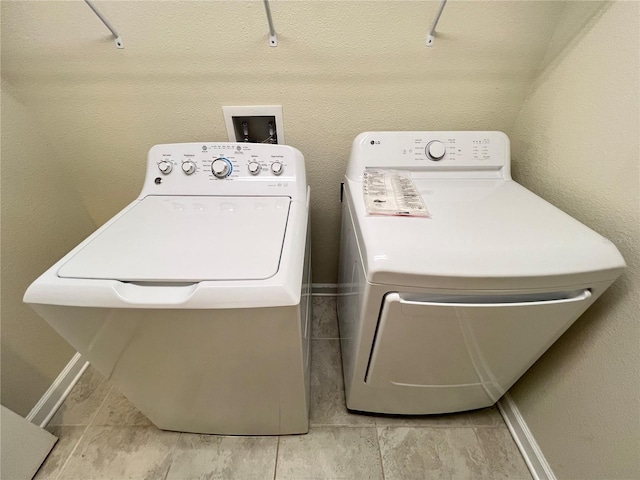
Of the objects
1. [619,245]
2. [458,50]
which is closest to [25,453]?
[619,245]

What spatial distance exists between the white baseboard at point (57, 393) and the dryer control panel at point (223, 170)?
94cm

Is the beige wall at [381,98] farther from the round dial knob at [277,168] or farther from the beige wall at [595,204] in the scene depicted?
the round dial knob at [277,168]

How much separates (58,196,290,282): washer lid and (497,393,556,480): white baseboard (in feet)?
3.83

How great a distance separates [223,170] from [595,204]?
114 cm

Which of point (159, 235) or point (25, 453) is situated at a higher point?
point (159, 235)

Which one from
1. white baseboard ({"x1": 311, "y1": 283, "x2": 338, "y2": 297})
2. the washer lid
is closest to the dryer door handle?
the washer lid

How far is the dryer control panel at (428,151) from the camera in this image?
0.96 m

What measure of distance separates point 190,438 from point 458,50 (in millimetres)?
1759

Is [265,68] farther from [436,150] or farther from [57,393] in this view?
[57,393]

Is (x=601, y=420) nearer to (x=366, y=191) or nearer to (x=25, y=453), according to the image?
(x=366, y=191)

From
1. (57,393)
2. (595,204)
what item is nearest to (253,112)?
(595,204)

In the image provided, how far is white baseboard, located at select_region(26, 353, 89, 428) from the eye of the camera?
1.05 metres

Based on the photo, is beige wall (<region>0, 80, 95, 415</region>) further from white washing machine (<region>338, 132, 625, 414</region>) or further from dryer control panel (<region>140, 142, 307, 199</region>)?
white washing machine (<region>338, 132, 625, 414</region>)

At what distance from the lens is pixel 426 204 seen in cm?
77
